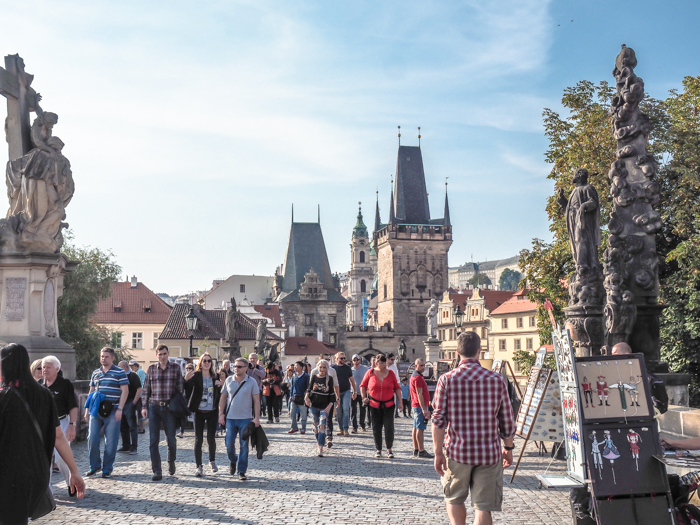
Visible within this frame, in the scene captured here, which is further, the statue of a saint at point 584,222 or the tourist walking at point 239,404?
the statue of a saint at point 584,222

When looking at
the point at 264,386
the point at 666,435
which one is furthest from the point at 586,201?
the point at 264,386

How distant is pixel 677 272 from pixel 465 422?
15.5 metres

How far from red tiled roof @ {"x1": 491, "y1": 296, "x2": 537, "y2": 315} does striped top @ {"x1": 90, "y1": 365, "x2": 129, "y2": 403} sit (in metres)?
58.2

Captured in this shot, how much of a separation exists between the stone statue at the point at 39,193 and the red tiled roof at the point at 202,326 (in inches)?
1969

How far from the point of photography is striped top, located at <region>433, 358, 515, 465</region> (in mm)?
5324

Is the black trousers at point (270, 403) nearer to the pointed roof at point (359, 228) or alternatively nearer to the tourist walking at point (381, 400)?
the tourist walking at point (381, 400)

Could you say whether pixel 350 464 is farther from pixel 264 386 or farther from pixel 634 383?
pixel 264 386

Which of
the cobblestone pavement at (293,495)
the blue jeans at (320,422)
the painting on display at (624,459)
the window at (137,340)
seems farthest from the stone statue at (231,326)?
the window at (137,340)

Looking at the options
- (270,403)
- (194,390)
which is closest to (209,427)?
(194,390)

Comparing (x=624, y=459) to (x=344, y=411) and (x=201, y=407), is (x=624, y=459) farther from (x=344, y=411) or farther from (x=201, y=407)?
(x=344, y=411)

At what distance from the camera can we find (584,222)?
1105 cm

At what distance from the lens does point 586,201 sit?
36.0 ft

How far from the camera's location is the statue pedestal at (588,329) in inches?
423

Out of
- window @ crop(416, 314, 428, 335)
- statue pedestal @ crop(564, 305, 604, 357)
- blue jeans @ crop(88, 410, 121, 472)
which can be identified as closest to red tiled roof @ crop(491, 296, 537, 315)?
window @ crop(416, 314, 428, 335)
